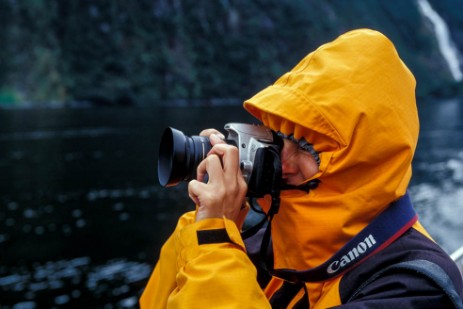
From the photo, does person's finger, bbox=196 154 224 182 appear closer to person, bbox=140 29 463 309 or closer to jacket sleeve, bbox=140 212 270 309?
person, bbox=140 29 463 309

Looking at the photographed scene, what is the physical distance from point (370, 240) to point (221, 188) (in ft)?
1.38

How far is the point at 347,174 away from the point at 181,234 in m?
0.48

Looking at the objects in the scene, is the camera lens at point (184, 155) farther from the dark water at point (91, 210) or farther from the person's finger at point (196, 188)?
the dark water at point (91, 210)

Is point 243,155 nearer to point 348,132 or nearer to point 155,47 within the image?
point 348,132

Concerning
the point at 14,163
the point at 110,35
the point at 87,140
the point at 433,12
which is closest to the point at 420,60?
the point at 433,12

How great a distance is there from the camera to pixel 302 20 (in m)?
119

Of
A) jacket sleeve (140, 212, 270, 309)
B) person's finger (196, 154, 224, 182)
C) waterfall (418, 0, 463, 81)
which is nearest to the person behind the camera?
jacket sleeve (140, 212, 270, 309)

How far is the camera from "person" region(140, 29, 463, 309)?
1.40m

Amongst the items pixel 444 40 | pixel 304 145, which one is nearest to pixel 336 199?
pixel 304 145

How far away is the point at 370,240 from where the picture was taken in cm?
147

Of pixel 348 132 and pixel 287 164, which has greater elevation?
pixel 348 132

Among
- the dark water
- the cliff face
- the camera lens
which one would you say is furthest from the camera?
the cliff face

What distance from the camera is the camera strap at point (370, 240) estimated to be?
1463 mm

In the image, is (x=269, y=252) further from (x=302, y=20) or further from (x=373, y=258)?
(x=302, y=20)
